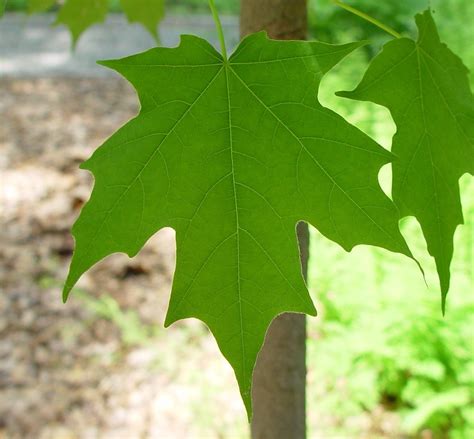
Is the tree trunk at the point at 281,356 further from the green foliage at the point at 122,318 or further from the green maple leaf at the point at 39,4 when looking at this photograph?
the green foliage at the point at 122,318

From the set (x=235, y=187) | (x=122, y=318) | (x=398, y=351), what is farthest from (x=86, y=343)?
(x=235, y=187)

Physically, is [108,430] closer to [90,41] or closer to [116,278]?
[116,278]

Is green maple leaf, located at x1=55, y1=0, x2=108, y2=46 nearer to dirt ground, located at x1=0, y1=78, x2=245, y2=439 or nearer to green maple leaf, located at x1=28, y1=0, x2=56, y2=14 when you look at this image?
green maple leaf, located at x1=28, y1=0, x2=56, y2=14

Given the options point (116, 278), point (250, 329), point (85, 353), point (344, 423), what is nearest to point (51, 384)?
point (85, 353)

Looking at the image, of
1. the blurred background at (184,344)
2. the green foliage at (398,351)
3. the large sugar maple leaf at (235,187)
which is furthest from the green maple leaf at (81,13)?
the green foliage at (398,351)

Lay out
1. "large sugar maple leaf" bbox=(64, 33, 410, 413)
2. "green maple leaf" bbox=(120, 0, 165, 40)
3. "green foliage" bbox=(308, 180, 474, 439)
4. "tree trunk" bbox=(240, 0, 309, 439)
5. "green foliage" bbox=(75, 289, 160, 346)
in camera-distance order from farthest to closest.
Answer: "green foliage" bbox=(75, 289, 160, 346), "green foliage" bbox=(308, 180, 474, 439), "green maple leaf" bbox=(120, 0, 165, 40), "tree trunk" bbox=(240, 0, 309, 439), "large sugar maple leaf" bbox=(64, 33, 410, 413)

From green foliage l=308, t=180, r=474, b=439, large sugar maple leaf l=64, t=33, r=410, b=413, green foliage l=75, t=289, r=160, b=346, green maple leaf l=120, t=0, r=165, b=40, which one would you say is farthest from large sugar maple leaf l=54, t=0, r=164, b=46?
green foliage l=75, t=289, r=160, b=346
